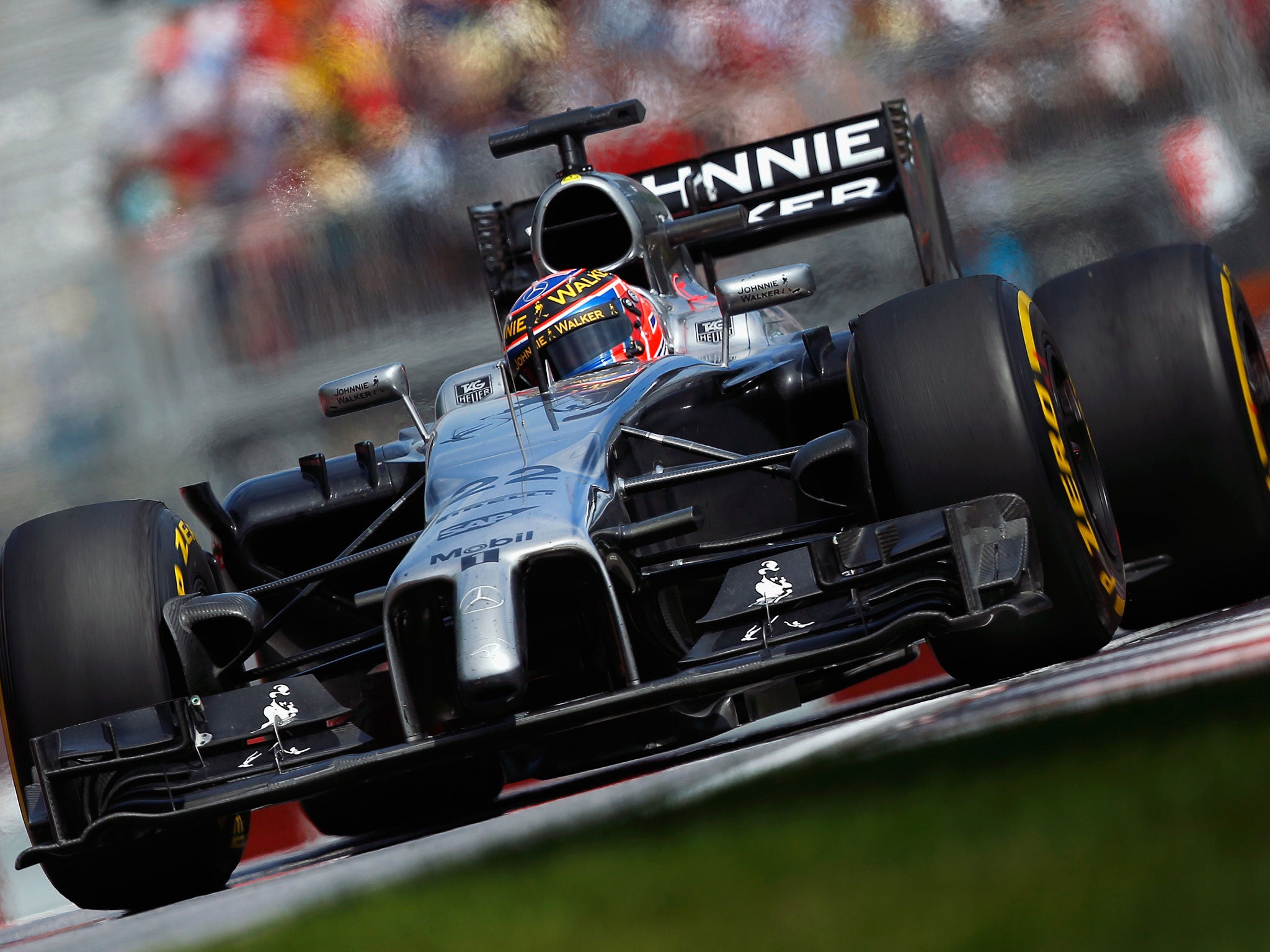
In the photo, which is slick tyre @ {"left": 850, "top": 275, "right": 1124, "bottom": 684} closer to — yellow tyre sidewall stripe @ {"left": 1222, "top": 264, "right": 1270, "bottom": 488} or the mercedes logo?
yellow tyre sidewall stripe @ {"left": 1222, "top": 264, "right": 1270, "bottom": 488}

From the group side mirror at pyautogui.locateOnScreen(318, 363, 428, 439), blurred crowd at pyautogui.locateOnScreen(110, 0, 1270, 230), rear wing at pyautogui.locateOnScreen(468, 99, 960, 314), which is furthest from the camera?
blurred crowd at pyautogui.locateOnScreen(110, 0, 1270, 230)

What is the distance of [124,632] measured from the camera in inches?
177

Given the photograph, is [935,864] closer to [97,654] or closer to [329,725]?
[329,725]

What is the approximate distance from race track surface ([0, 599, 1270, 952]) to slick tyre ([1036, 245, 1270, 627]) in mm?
190

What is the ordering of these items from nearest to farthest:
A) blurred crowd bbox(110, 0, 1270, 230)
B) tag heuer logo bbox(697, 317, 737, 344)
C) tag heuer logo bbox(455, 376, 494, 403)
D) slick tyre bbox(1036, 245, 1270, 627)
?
1. slick tyre bbox(1036, 245, 1270, 627)
2. tag heuer logo bbox(455, 376, 494, 403)
3. tag heuer logo bbox(697, 317, 737, 344)
4. blurred crowd bbox(110, 0, 1270, 230)

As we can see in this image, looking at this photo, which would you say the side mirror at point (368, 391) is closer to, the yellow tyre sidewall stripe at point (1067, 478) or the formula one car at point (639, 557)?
the formula one car at point (639, 557)

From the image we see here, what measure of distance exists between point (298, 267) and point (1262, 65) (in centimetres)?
867

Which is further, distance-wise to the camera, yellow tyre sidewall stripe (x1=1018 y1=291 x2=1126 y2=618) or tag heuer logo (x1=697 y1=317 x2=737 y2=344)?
tag heuer logo (x1=697 y1=317 x2=737 y2=344)

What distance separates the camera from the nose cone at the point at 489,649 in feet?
11.9

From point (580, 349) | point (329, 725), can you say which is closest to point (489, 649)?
point (329, 725)

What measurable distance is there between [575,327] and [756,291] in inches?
26.9

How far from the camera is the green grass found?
1.85 metres

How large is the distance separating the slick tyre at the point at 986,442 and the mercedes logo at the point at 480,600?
115 cm

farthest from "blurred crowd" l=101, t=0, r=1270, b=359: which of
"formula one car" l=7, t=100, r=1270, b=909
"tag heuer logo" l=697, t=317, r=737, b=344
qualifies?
"formula one car" l=7, t=100, r=1270, b=909
